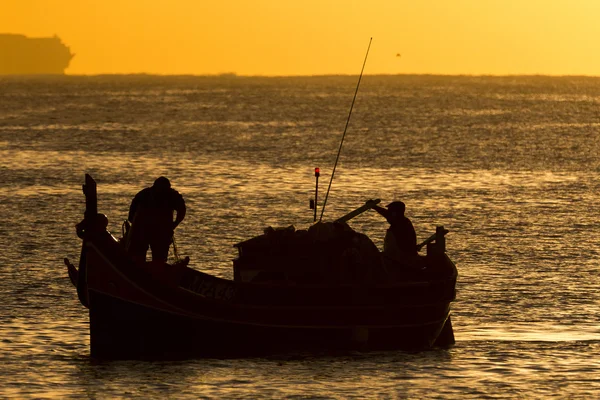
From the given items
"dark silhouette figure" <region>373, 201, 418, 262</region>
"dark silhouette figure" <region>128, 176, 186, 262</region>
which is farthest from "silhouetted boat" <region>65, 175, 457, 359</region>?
"dark silhouette figure" <region>128, 176, 186, 262</region>

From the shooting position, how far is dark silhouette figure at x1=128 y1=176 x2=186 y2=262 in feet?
67.9

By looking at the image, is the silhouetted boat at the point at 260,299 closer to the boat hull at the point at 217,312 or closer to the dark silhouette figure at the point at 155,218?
the boat hull at the point at 217,312

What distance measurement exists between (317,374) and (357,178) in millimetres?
37002

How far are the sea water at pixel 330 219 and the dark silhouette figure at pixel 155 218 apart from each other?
1.66m

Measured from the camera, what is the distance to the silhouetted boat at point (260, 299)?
20.1 meters

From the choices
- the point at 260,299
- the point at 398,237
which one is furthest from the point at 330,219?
the point at 260,299

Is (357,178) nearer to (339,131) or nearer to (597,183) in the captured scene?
(597,183)

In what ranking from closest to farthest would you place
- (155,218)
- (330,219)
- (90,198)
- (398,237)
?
(90,198), (155,218), (398,237), (330,219)

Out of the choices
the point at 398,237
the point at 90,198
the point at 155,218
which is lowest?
the point at 398,237

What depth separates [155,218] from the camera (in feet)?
68.2

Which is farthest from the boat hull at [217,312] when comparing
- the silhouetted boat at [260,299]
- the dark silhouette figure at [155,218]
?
the dark silhouette figure at [155,218]

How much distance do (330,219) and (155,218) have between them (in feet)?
65.6

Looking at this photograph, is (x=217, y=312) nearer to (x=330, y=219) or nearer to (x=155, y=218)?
(x=155, y=218)

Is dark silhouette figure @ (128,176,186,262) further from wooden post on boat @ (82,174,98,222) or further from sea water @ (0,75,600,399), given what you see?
→ sea water @ (0,75,600,399)
